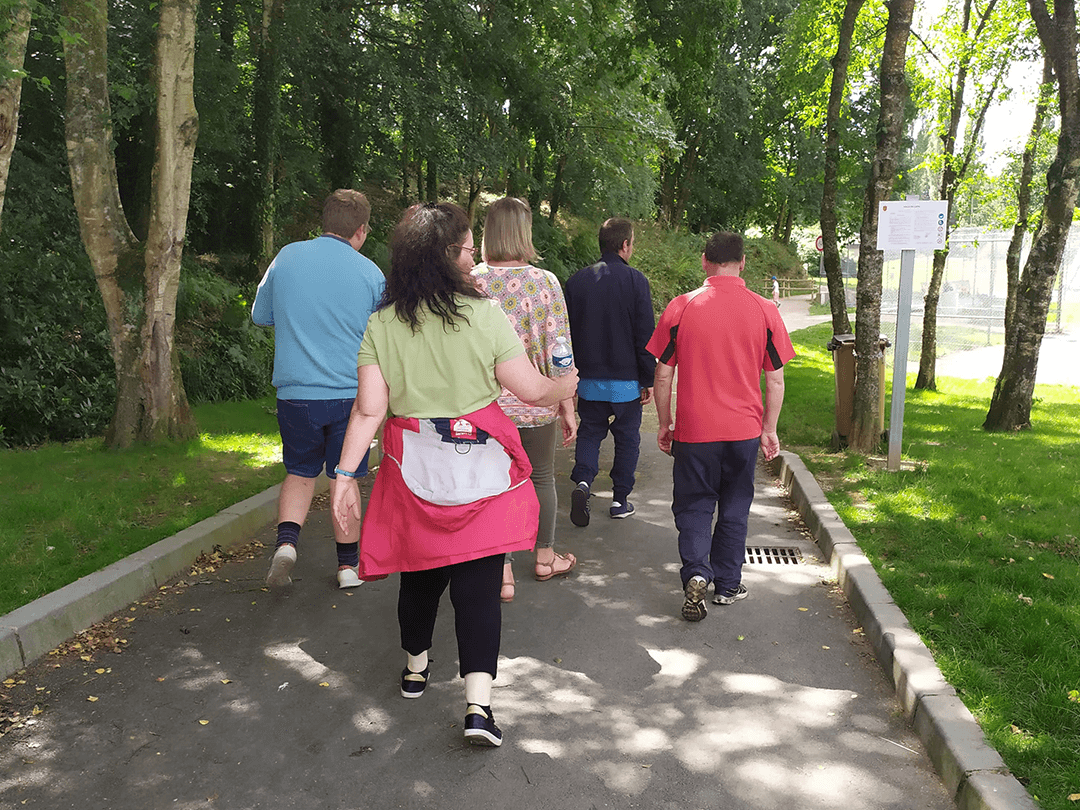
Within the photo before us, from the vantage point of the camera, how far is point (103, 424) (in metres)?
11.3

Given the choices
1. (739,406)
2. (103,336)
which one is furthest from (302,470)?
(103,336)

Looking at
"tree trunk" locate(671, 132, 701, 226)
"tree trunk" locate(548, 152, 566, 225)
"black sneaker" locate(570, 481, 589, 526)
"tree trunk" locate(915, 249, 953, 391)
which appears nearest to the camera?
"black sneaker" locate(570, 481, 589, 526)

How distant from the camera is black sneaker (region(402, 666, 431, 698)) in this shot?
3.96 metres

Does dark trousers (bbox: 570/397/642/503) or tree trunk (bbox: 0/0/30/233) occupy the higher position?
tree trunk (bbox: 0/0/30/233)

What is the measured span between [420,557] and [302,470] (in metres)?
2.09

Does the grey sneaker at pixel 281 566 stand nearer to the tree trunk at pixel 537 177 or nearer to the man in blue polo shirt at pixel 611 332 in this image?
the man in blue polo shirt at pixel 611 332

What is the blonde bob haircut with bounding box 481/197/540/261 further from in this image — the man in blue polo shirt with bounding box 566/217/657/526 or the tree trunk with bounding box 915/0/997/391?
the tree trunk with bounding box 915/0/997/391

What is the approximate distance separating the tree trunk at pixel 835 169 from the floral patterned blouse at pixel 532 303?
7.01 meters

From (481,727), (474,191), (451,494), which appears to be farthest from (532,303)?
(474,191)

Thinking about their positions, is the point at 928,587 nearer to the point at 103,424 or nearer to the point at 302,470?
the point at 302,470

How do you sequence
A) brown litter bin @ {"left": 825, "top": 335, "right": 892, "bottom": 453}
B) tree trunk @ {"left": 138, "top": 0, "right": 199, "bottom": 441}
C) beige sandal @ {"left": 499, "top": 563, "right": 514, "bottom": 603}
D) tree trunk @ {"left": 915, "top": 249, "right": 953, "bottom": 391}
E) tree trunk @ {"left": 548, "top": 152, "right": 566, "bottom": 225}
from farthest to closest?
tree trunk @ {"left": 548, "top": 152, "right": 566, "bottom": 225}
tree trunk @ {"left": 915, "top": 249, "right": 953, "bottom": 391}
brown litter bin @ {"left": 825, "top": 335, "right": 892, "bottom": 453}
tree trunk @ {"left": 138, "top": 0, "right": 199, "bottom": 441}
beige sandal @ {"left": 499, "top": 563, "right": 514, "bottom": 603}

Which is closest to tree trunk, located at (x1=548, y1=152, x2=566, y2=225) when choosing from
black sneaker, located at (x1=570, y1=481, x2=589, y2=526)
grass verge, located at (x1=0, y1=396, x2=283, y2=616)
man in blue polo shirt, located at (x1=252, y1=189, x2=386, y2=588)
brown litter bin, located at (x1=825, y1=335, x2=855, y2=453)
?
brown litter bin, located at (x1=825, y1=335, x2=855, y2=453)

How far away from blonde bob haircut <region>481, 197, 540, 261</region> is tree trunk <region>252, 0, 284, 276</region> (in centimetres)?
1125

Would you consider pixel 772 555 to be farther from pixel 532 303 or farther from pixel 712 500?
pixel 532 303
